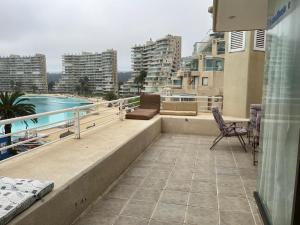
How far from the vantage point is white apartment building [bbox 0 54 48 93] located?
83.1 metres

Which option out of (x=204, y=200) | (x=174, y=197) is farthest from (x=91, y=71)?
(x=204, y=200)

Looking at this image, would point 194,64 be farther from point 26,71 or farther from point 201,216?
point 26,71

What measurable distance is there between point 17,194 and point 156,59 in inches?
2838

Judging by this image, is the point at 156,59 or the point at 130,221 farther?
the point at 156,59

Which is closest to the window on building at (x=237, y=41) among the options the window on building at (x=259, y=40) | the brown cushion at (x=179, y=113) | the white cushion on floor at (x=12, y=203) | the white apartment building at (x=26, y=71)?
the window on building at (x=259, y=40)

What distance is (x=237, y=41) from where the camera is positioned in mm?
7629

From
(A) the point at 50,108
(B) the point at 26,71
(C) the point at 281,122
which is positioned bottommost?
(A) the point at 50,108

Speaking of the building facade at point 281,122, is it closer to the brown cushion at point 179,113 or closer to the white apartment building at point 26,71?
the brown cushion at point 179,113

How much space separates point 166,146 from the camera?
19.5ft

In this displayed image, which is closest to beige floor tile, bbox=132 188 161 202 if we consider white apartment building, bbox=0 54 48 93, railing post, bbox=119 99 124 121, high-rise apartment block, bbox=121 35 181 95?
railing post, bbox=119 99 124 121

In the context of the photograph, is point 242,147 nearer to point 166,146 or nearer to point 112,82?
point 166,146

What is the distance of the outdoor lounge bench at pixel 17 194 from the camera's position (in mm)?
1853

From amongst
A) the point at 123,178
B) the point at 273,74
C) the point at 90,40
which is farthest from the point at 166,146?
the point at 90,40

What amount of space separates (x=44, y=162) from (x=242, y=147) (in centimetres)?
434
